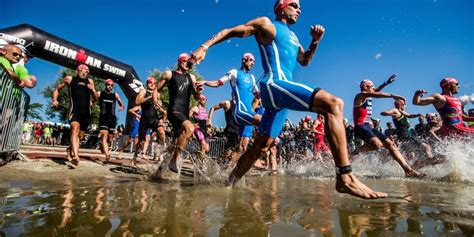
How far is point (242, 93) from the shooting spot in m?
5.69

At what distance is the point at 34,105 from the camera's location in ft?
119

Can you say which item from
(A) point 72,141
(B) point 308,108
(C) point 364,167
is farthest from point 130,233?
(C) point 364,167

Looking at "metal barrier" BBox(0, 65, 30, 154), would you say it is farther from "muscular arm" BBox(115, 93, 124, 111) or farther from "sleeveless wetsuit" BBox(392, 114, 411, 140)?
"sleeveless wetsuit" BBox(392, 114, 411, 140)

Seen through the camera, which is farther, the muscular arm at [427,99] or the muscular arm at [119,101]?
the muscular arm at [119,101]

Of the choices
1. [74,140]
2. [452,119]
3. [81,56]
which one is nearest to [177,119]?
[74,140]

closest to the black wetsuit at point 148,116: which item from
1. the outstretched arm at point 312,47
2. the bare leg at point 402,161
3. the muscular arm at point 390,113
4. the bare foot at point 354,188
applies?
the outstretched arm at point 312,47

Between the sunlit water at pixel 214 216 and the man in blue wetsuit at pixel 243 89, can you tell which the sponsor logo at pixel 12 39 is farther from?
the sunlit water at pixel 214 216

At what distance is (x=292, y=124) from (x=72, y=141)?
1057 centimetres

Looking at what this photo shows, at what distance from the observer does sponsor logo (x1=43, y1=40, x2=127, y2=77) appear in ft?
38.3

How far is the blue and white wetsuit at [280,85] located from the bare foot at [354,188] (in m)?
0.66

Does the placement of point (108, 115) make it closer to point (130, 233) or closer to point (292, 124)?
point (130, 233)

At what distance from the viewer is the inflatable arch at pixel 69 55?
10.8 m

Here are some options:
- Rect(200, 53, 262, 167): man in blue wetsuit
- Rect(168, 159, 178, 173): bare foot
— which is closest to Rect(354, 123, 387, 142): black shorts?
Rect(200, 53, 262, 167): man in blue wetsuit

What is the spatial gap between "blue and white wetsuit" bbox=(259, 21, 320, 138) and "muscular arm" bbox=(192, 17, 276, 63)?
81mm
